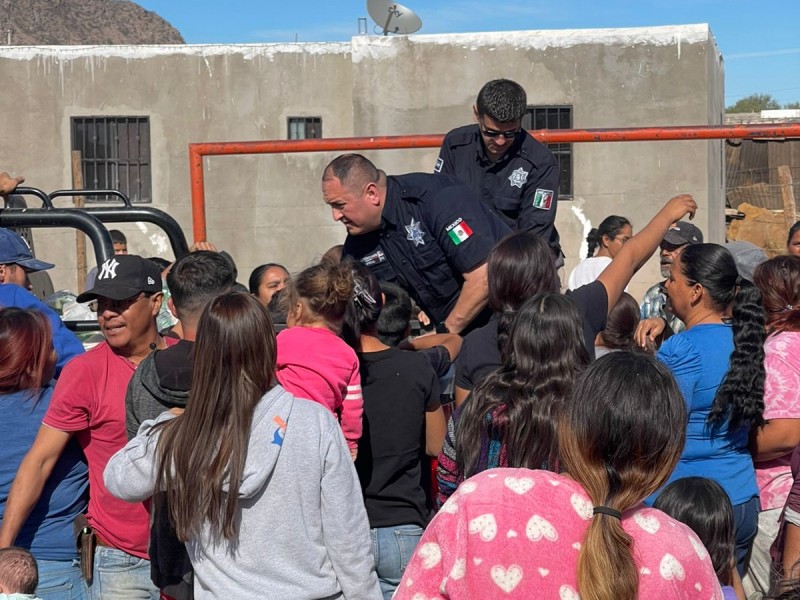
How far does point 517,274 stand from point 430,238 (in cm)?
99

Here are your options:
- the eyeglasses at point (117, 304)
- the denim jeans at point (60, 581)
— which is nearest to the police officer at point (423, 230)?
the eyeglasses at point (117, 304)

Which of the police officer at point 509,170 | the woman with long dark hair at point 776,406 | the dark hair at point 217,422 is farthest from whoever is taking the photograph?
the police officer at point 509,170

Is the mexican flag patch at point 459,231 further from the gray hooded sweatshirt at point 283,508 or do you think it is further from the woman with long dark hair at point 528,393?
the gray hooded sweatshirt at point 283,508

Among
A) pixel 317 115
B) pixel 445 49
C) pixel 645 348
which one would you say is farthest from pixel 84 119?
pixel 645 348

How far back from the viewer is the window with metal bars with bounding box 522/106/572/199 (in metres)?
15.2

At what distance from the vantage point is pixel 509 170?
4.60m

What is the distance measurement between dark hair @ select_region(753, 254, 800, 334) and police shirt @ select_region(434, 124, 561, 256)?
101cm

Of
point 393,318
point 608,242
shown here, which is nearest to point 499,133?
point 393,318

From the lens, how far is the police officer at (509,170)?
446 cm

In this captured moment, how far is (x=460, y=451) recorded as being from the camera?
9.46ft

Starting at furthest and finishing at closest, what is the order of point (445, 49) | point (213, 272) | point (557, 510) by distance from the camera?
point (445, 49), point (213, 272), point (557, 510)

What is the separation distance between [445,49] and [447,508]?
551 inches

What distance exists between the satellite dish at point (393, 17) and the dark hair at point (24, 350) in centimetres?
→ 1302

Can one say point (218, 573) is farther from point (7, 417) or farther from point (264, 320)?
point (7, 417)
